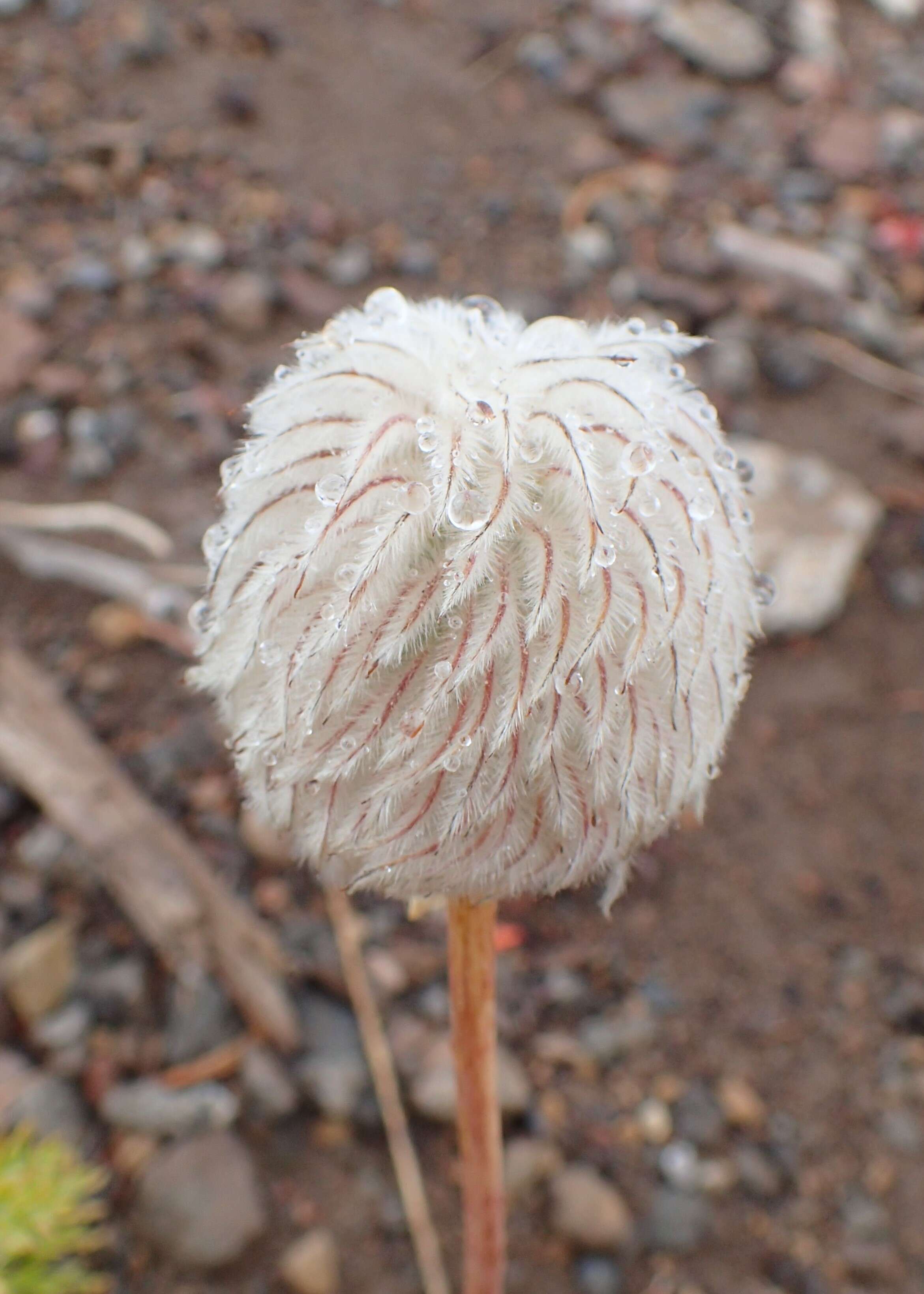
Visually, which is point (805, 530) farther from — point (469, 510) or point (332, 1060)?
point (469, 510)

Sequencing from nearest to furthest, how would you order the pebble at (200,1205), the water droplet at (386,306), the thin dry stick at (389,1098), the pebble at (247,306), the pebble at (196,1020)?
the water droplet at (386,306), the pebble at (200,1205), the thin dry stick at (389,1098), the pebble at (196,1020), the pebble at (247,306)

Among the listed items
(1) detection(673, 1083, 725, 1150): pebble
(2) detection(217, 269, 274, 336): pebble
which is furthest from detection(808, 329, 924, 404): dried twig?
(1) detection(673, 1083, 725, 1150): pebble


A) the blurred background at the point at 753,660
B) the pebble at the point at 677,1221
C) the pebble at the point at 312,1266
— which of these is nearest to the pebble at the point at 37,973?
→ the blurred background at the point at 753,660

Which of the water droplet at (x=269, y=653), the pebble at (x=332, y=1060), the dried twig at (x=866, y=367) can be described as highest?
the water droplet at (x=269, y=653)

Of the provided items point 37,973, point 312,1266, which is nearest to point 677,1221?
point 312,1266

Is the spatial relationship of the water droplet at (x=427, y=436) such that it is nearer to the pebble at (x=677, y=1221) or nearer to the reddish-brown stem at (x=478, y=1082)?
the reddish-brown stem at (x=478, y=1082)

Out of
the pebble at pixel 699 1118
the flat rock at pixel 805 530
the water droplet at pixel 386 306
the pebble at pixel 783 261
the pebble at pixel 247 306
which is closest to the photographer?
the water droplet at pixel 386 306

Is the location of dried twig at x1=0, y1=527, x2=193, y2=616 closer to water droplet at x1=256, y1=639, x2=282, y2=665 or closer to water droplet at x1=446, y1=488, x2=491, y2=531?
water droplet at x1=256, y1=639, x2=282, y2=665

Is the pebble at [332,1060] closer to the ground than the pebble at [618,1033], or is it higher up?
higher up
